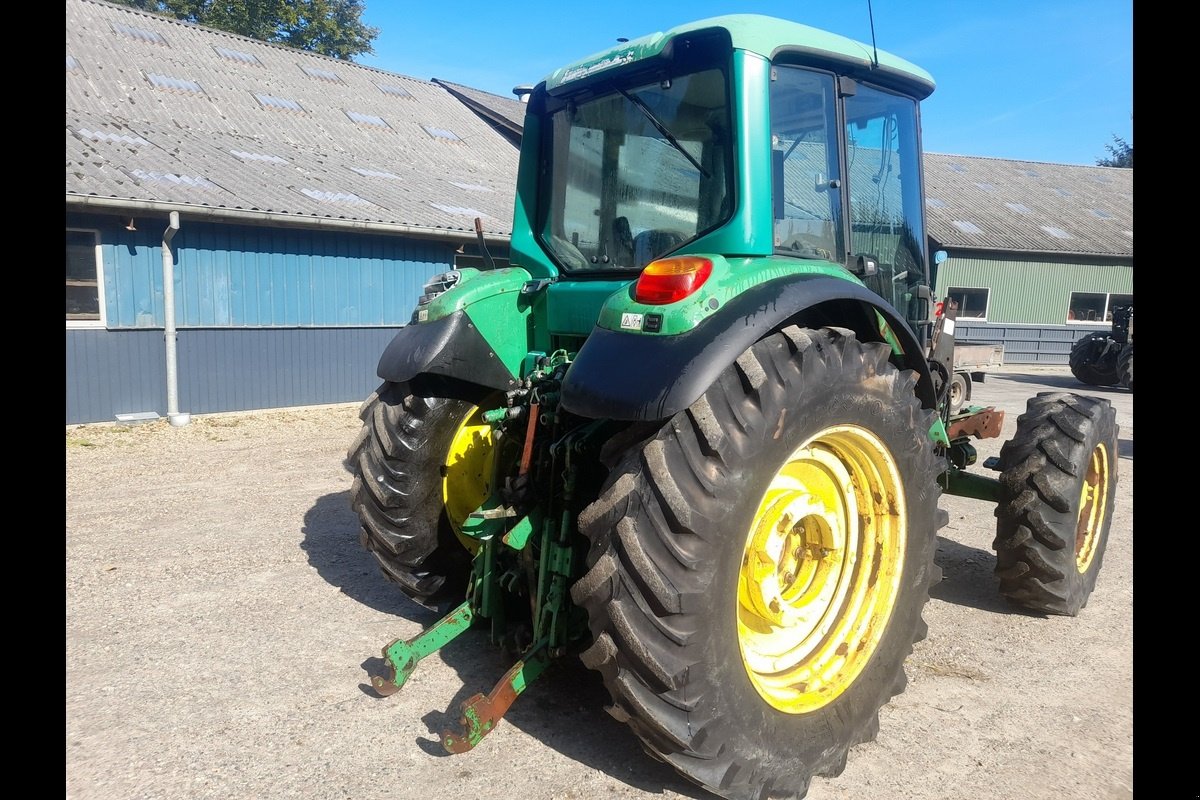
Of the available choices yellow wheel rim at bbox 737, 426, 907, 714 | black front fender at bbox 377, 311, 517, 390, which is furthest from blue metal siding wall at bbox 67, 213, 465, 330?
yellow wheel rim at bbox 737, 426, 907, 714

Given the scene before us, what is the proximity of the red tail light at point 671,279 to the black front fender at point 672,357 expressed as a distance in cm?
12

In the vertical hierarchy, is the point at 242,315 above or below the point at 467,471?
above

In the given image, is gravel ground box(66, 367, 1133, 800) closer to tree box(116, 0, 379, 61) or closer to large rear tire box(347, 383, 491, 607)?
large rear tire box(347, 383, 491, 607)

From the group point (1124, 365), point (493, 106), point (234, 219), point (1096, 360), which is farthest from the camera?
point (493, 106)

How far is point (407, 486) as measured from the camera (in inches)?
134

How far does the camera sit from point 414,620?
3.79m

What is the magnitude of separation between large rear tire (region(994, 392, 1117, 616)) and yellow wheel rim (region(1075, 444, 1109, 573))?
12cm

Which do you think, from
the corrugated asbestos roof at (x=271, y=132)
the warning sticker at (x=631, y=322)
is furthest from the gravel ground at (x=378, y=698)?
the corrugated asbestos roof at (x=271, y=132)

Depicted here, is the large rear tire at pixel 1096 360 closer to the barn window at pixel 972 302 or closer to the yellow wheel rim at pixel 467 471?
the barn window at pixel 972 302

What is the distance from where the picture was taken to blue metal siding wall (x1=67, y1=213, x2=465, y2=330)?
943 centimetres

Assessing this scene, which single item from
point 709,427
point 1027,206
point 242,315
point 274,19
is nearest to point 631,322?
point 709,427

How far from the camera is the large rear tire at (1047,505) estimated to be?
378 cm

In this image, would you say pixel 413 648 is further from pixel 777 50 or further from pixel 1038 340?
pixel 1038 340

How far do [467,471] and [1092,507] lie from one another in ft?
10.8
